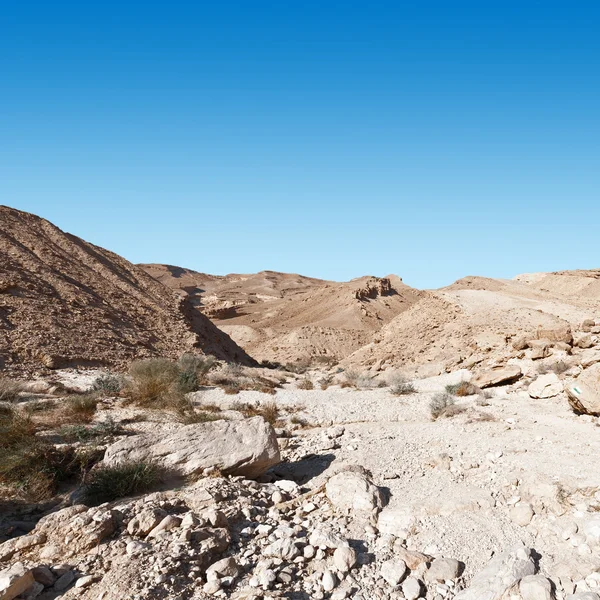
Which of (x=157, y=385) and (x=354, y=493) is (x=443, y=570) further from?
(x=157, y=385)

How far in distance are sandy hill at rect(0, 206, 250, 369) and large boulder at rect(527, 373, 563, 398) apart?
497 inches

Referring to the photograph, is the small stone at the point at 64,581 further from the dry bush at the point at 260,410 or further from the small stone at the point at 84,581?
the dry bush at the point at 260,410

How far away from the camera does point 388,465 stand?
7199 millimetres

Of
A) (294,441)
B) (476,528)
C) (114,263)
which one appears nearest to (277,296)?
(114,263)

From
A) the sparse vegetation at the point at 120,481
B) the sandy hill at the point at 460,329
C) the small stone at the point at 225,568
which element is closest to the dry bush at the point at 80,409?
the sparse vegetation at the point at 120,481

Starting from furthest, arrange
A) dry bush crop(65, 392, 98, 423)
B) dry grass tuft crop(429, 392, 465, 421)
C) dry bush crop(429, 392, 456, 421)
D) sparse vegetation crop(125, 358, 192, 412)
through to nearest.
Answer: sparse vegetation crop(125, 358, 192, 412), dry bush crop(429, 392, 456, 421), dry grass tuft crop(429, 392, 465, 421), dry bush crop(65, 392, 98, 423)

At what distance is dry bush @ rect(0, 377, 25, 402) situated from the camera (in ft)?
37.0

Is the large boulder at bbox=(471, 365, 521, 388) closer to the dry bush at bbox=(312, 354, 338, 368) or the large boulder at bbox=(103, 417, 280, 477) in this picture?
the large boulder at bbox=(103, 417, 280, 477)

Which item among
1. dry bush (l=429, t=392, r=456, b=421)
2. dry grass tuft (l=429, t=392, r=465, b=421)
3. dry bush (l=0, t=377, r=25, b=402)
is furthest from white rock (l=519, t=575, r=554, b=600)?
dry bush (l=0, t=377, r=25, b=402)

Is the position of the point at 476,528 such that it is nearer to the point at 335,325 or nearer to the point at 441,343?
the point at 441,343

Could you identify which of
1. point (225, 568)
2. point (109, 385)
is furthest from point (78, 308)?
point (225, 568)

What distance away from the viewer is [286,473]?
7.09m

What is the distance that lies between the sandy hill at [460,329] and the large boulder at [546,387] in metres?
2.95

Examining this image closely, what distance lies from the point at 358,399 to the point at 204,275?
241 ft
